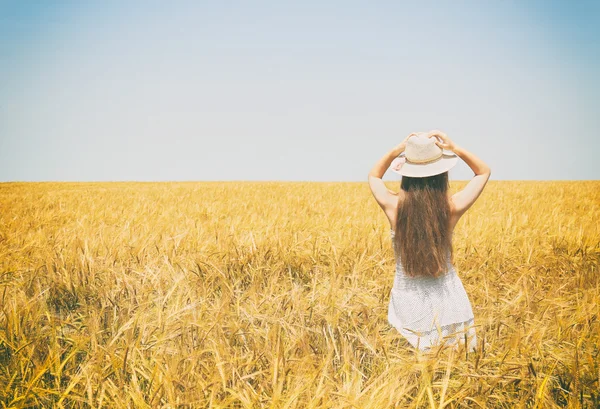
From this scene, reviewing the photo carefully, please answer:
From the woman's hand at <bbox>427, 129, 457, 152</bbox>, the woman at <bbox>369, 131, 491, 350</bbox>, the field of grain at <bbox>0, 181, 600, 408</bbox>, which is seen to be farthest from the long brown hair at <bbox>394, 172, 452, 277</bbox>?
the field of grain at <bbox>0, 181, 600, 408</bbox>

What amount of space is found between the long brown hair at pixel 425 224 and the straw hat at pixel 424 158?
8 cm

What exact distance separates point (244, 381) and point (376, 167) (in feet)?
4.60

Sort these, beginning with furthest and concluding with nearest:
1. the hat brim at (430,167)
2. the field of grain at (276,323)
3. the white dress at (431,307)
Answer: the white dress at (431,307)
the hat brim at (430,167)
the field of grain at (276,323)

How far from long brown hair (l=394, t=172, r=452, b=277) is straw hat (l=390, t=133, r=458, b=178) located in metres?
0.08

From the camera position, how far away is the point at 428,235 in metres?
2.06

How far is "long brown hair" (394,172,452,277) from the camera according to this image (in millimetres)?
2072

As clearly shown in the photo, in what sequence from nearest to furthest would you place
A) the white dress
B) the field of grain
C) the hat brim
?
the field of grain
the hat brim
the white dress

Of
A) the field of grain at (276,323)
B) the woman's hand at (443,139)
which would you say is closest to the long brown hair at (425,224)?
the woman's hand at (443,139)

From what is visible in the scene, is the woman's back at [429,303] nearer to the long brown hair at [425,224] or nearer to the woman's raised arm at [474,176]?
the long brown hair at [425,224]

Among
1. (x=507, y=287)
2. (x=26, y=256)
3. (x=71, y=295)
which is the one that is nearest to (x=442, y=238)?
(x=507, y=287)

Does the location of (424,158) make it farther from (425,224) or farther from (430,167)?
(425,224)

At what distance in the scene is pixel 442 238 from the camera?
83.7 inches

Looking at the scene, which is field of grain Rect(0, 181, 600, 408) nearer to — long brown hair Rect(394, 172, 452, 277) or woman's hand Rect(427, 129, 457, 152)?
long brown hair Rect(394, 172, 452, 277)

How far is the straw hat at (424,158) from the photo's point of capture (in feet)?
6.59
